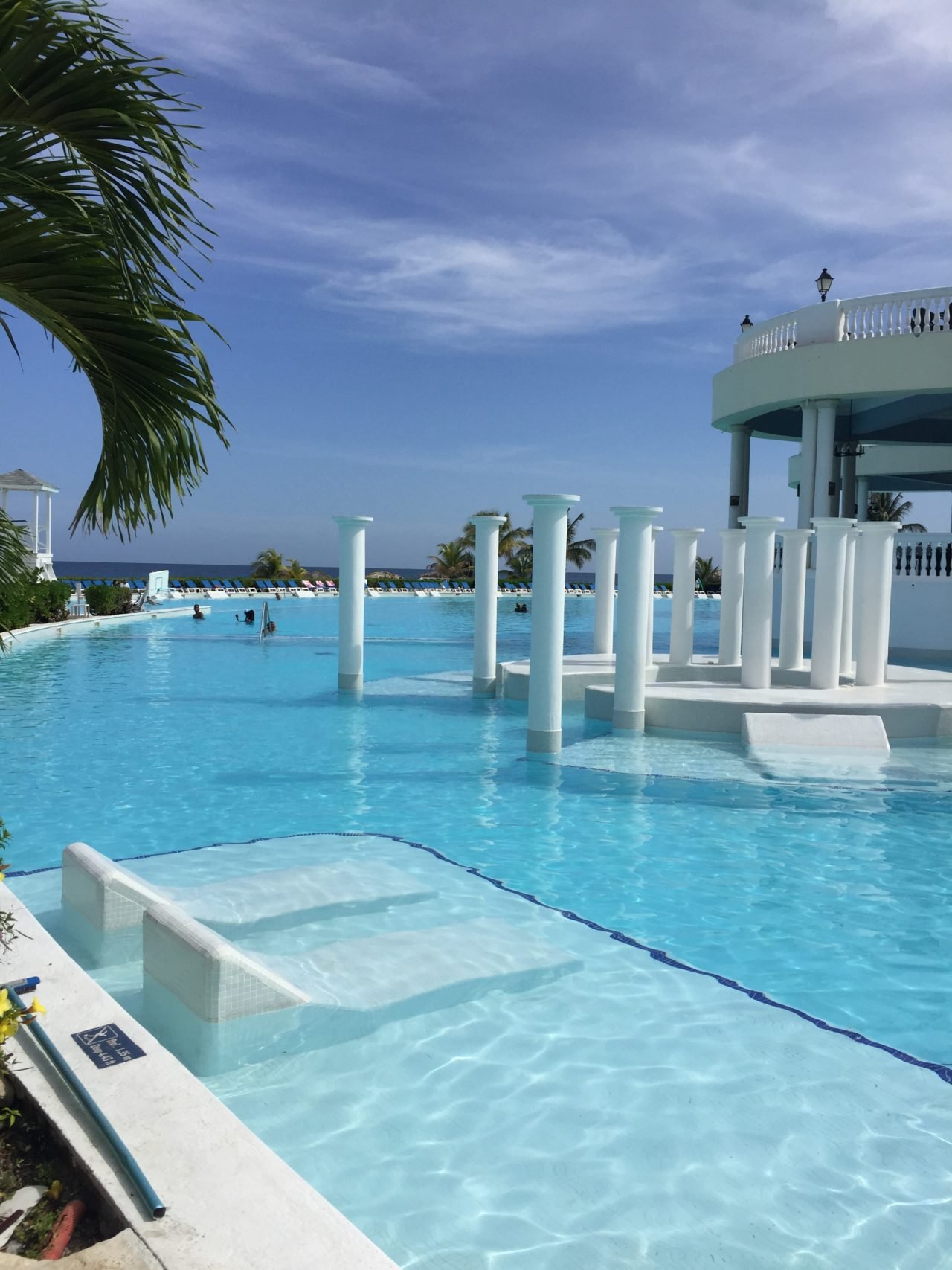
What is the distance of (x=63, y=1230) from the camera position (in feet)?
8.62

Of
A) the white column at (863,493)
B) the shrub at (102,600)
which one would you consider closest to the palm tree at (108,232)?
the white column at (863,493)

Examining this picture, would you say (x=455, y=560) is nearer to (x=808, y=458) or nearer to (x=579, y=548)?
(x=579, y=548)

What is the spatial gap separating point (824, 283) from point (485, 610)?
9696 millimetres

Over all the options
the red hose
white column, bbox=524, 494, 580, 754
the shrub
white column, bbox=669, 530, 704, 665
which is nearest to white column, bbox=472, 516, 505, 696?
white column, bbox=669, 530, 704, 665

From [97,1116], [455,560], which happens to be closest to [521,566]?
[455,560]

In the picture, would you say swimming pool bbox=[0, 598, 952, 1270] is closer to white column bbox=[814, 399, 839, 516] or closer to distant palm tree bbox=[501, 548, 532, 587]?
white column bbox=[814, 399, 839, 516]

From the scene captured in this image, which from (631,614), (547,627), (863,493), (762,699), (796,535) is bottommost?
(762,699)

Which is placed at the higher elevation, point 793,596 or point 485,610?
point 793,596

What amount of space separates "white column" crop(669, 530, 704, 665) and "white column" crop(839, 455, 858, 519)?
8405mm

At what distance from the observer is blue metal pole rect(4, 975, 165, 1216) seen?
2664mm

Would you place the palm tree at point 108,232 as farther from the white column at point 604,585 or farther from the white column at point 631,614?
the white column at point 604,585

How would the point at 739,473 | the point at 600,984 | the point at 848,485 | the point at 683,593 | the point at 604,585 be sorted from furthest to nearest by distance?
the point at 848,485 < the point at 739,473 < the point at 604,585 < the point at 683,593 < the point at 600,984

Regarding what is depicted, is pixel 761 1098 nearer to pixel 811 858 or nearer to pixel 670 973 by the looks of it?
pixel 670 973

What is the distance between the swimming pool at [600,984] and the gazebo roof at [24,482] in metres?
21.1
